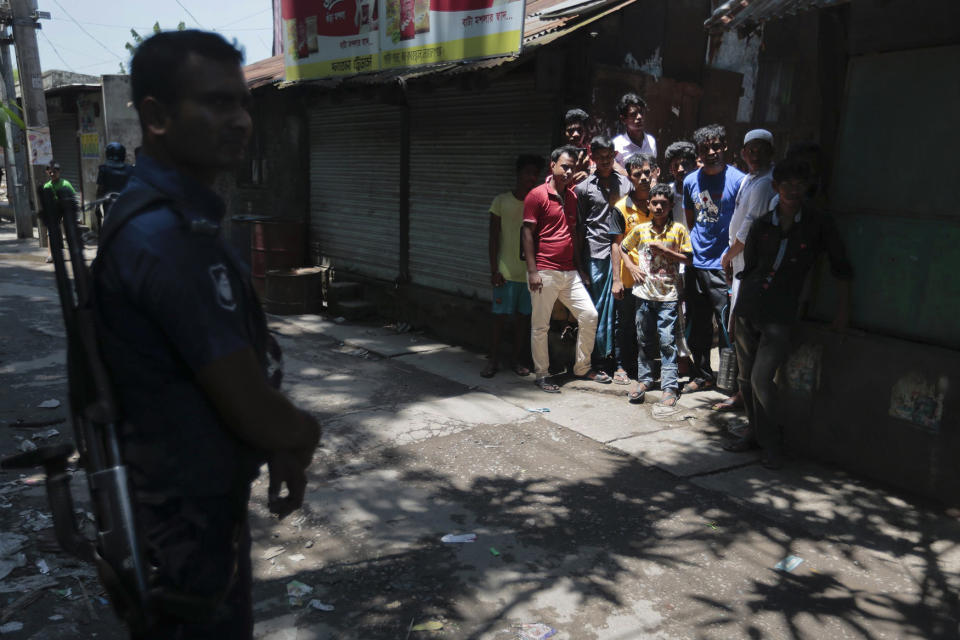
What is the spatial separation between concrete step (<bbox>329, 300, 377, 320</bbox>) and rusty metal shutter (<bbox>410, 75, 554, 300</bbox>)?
Answer: 0.77 meters

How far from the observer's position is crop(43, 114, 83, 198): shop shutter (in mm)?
19281

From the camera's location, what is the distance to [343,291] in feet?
31.2

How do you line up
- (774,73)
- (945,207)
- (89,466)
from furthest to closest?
(774,73)
(945,207)
(89,466)

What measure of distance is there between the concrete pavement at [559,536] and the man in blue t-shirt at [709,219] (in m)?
0.81

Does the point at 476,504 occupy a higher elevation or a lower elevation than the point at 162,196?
lower

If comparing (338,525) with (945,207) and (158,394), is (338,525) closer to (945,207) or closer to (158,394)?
(158,394)

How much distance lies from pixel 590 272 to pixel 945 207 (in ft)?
9.48

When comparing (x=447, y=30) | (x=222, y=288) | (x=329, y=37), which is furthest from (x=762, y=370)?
(x=329, y=37)

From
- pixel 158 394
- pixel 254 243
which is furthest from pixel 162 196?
pixel 254 243

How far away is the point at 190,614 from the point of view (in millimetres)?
1552

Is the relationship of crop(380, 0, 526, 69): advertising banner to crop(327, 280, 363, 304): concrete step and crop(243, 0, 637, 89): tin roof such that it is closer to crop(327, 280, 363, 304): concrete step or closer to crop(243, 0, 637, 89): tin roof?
crop(243, 0, 637, 89): tin roof

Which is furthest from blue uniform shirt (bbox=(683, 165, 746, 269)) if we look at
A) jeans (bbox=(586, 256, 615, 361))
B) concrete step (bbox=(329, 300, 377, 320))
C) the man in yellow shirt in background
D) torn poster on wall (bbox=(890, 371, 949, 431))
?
concrete step (bbox=(329, 300, 377, 320))

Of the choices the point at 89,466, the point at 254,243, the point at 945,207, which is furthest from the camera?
the point at 254,243

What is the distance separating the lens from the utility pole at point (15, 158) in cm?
1600
